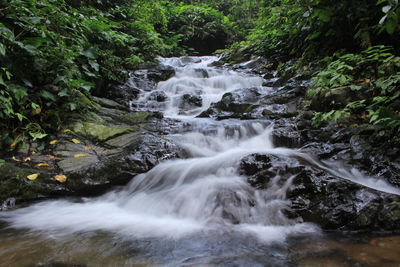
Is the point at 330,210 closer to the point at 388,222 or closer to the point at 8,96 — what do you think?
the point at 388,222

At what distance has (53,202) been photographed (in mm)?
3258

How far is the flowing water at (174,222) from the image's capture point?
1.89 metres

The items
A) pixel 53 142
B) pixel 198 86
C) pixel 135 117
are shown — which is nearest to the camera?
pixel 53 142

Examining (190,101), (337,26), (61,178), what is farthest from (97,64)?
(337,26)

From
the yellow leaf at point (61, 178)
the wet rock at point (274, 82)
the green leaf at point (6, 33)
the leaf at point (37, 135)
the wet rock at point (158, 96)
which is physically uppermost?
the wet rock at point (274, 82)

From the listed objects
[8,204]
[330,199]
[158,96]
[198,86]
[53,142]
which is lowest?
[8,204]

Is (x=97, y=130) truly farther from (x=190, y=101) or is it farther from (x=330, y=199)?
(x=330, y=199)

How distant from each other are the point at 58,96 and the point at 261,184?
12.2 ft

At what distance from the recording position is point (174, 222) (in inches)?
107

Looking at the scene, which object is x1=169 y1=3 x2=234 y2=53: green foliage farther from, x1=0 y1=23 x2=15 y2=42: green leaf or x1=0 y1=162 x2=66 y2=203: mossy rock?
x1=0 y1=162 x2=66 y2=203: mossy rock

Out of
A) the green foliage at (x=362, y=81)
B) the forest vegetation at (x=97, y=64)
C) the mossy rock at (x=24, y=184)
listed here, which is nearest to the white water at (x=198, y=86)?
the forest vegetation at (x=97, y=64)

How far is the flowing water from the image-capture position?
6.20 feet

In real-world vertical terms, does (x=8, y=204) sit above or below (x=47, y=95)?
below

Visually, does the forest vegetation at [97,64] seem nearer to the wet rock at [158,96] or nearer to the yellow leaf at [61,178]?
the yellow leaf at [61,178]
